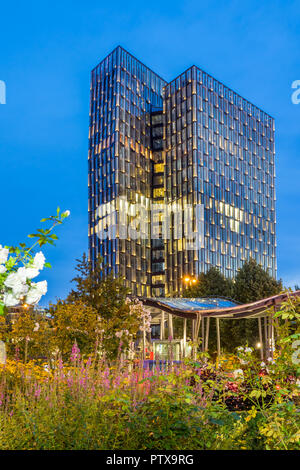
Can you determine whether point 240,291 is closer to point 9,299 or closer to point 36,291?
point 36,291

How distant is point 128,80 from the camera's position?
8531cm

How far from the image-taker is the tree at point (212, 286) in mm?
42500

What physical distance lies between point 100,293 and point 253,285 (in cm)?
2448

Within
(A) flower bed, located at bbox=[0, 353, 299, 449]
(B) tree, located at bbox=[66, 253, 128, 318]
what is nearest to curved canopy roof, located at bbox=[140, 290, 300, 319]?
(B) tree, located at bbox=[66, 253, 128, 318]

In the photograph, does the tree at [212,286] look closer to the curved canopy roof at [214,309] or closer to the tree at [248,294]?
the tree at [248,294]

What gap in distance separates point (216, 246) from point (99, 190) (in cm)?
2101

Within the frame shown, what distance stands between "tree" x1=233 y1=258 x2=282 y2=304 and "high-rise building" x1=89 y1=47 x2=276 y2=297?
3567 centimetres

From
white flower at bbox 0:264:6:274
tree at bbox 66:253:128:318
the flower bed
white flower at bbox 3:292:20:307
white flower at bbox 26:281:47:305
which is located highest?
tree at bbox 66:253:128:318

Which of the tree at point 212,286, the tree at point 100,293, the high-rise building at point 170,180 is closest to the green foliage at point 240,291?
the tree at point 212,286

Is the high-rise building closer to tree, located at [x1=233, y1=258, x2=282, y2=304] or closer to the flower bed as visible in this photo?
tree, located at [x1=233, y1=258, x2=282, y2=304]

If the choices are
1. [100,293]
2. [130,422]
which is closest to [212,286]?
[100,293]

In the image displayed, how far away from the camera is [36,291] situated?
452cm

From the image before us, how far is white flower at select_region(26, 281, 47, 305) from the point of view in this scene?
4465 millimetres
